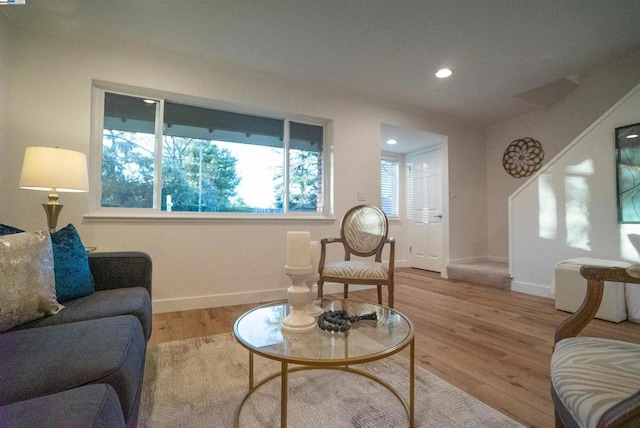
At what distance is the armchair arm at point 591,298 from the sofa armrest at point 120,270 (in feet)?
6.33

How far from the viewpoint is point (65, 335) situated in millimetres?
921

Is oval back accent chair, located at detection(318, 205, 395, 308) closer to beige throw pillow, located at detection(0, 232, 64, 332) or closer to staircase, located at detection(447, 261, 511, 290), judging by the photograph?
beige throw pillow, located at detection(0, 232, 64, 332)

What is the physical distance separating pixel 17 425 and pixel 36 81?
2.73 m

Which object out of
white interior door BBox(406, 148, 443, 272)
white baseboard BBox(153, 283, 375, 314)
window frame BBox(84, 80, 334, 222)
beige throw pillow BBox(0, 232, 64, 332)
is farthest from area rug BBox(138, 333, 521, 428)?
white interior door BBox(406, 148, 443, 272)

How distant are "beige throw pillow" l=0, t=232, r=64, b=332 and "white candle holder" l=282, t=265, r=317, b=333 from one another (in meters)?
0.96

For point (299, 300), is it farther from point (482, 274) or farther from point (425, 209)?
point (425, 209)

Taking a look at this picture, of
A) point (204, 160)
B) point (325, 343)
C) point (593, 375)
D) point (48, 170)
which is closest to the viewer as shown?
point (593, 375)

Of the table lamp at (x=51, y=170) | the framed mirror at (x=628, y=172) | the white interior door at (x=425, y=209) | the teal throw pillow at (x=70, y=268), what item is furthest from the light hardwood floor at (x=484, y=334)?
Result: the white interior door at (x=425, y=209)

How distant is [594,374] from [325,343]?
726 mm

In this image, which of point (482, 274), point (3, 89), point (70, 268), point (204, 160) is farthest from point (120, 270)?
point (482, 274)

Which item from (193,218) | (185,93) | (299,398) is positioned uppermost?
(185,93)

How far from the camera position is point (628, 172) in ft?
8.18

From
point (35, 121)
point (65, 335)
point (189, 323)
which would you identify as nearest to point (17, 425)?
point (65, 335)

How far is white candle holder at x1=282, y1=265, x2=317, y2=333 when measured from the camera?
108 centimetres
